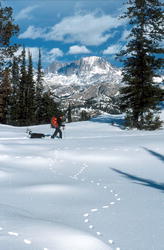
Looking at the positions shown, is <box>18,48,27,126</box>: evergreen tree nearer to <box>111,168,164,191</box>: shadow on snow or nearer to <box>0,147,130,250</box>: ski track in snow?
<box>0,147,130,250</box>: ski track in snow

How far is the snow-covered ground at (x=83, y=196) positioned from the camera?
4617mm

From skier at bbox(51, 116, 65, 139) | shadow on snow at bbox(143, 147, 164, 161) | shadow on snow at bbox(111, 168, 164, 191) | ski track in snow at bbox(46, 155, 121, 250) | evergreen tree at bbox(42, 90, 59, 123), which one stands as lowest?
shadow on snow at bbox(111, 168, 164, 191)

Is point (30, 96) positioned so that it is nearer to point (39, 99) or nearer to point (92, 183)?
point (39, 99)

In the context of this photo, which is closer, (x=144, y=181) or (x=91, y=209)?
(x=91, y=209)

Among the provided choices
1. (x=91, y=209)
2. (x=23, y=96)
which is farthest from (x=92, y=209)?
(x=23, y=96)

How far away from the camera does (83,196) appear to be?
8141 mm

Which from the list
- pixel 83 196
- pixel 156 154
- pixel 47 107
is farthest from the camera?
pixel 47 107

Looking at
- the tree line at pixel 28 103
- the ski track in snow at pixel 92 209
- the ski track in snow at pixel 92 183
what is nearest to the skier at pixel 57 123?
the ski track in snow at pixel 92 183

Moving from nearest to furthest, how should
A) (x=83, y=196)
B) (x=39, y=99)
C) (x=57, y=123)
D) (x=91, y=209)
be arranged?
1. (x=91, y=209)
2. (x=83, y=196)
3. (x=57, y=123)
4. (x=39, y=99)

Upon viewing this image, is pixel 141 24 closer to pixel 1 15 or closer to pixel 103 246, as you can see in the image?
pixel 1 15

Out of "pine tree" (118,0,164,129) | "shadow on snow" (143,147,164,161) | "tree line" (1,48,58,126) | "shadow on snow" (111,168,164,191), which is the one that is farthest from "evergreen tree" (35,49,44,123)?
"shadow on snow" (111,168,164,191)

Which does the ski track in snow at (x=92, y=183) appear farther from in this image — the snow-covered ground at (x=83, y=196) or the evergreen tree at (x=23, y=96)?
the evergreen tree at (x=23, y=96)

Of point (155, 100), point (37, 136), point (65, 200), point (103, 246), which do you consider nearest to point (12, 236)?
point (103, 246)

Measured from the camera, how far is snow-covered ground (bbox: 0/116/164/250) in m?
4.62
